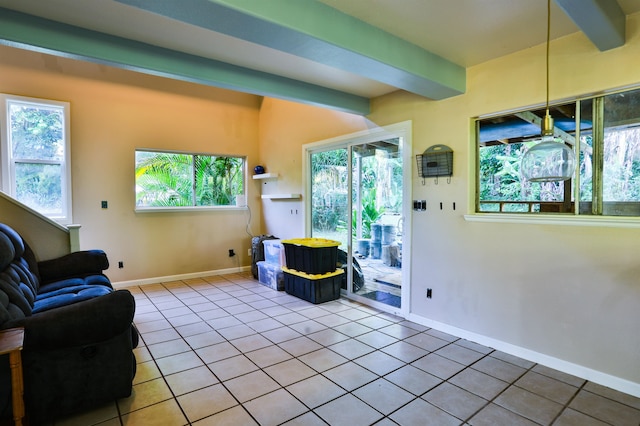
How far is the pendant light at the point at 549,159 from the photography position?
159 cm

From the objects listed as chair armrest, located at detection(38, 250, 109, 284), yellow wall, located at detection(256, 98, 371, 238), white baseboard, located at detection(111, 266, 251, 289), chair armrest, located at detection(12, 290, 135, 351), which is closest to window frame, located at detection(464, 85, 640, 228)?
yellow wall, located at detection(256, 98, 371, 238)

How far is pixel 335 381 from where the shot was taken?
7.97ft

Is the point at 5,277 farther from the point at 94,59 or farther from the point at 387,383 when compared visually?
the point at 387,383

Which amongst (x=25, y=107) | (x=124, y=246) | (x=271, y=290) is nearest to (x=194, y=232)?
(x=124, y=246)

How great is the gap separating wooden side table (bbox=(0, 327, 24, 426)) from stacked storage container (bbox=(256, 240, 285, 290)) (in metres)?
3.24

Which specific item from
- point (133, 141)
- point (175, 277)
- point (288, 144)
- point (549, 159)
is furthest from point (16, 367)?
point (288, 144)

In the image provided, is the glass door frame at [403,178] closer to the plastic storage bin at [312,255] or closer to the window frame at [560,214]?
the plastic storage bin at [312,255]

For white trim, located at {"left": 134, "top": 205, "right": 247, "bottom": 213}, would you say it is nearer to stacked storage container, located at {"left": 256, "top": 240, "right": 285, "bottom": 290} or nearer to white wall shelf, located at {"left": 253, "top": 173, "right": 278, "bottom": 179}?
white wall shelf, located at {"left": 253, "top": 173, "right": 278, "bottom": 179}

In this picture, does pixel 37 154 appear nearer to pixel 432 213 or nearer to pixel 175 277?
pixel 175 277

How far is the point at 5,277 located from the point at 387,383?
2.76 meters

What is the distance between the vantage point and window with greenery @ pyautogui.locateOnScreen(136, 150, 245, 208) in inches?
203

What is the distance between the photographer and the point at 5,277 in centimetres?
229

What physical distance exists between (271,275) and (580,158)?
3859 mm

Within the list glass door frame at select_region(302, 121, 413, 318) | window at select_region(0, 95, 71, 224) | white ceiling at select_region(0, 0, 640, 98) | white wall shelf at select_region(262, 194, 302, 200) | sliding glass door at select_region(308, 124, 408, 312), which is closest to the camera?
white ceiling at select_region(0, 0, 640, 98)
